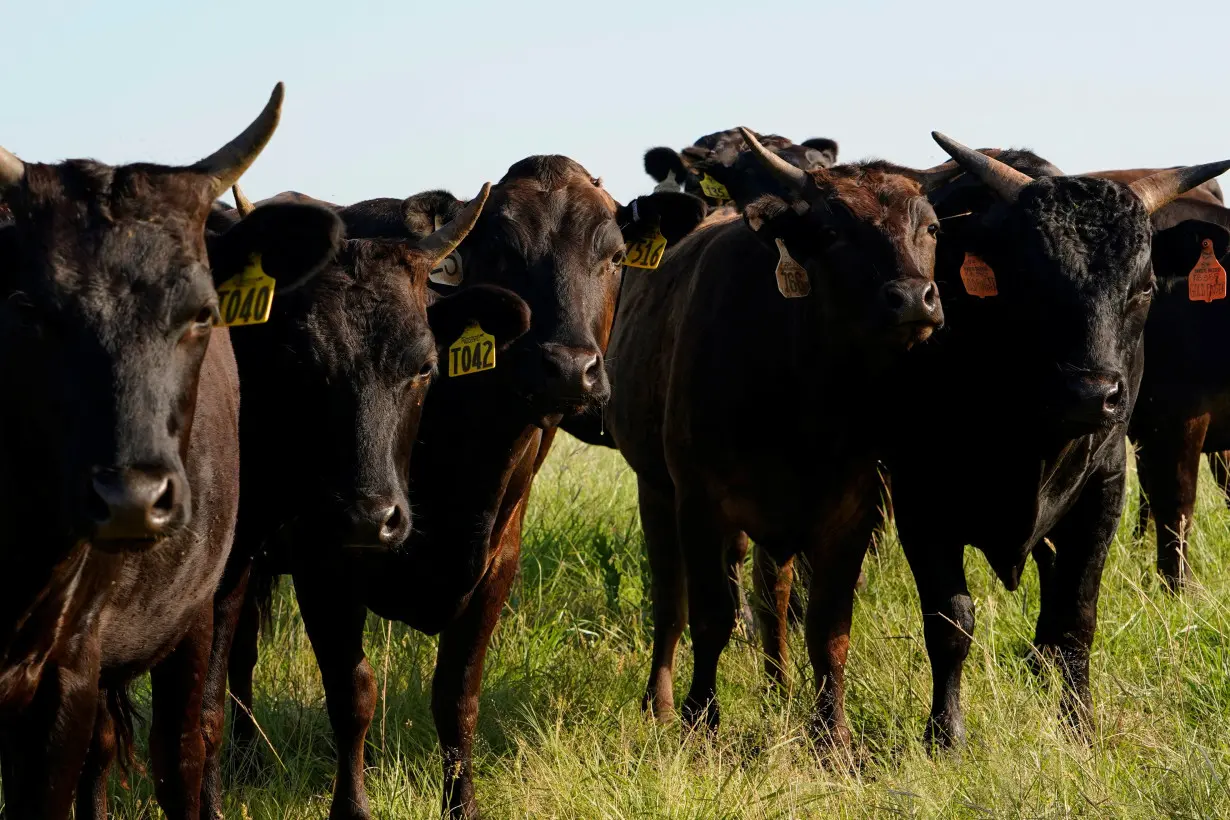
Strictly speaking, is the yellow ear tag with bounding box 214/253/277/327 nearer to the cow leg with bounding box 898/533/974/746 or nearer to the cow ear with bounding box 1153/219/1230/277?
the cow leg with bounding box 898/533/974/746

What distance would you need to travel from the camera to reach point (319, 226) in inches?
163

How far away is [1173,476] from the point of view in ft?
26.3

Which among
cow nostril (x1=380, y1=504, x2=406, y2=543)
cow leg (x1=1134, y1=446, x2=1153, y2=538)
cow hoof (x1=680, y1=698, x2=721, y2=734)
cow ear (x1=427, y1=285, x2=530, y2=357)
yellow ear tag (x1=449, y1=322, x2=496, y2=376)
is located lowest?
cow hoof (x1=680, y1=698, x2=721, y2=734)

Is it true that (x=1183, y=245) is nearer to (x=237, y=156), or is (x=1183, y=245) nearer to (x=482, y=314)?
(x=482, y=314)

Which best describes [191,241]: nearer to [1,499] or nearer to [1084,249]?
[1,499]

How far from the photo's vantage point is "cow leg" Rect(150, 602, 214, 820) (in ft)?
15.2

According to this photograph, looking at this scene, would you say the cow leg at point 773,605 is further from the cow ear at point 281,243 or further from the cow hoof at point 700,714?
the cow ear at point 281,243

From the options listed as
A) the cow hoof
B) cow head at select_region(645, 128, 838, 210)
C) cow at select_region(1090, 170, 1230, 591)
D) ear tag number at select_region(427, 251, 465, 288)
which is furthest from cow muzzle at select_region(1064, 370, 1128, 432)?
cow head at select_region(645, 128, 838, 210)

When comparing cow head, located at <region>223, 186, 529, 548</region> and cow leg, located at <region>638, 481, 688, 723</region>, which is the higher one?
cow head, located at <region>223, 186, 529, 548</region>

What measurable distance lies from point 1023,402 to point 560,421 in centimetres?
168

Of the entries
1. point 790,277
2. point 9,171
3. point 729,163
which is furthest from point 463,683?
point 729,163

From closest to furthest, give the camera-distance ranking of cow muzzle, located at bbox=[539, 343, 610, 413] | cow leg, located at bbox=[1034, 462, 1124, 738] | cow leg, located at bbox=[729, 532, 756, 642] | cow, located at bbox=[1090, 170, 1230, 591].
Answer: cow muzzle, located at bbox=[539, 343, 610, 413] < cow leg, located at bbox=[1034, 462, 1124, 738] < cow leg, located at bbox=[729, 532, 756, 642] < cow, located at bbox=[1090, 170, 1230, 591]

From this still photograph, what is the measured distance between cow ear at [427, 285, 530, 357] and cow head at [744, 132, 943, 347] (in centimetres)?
102

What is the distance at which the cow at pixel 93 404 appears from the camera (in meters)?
3.30
